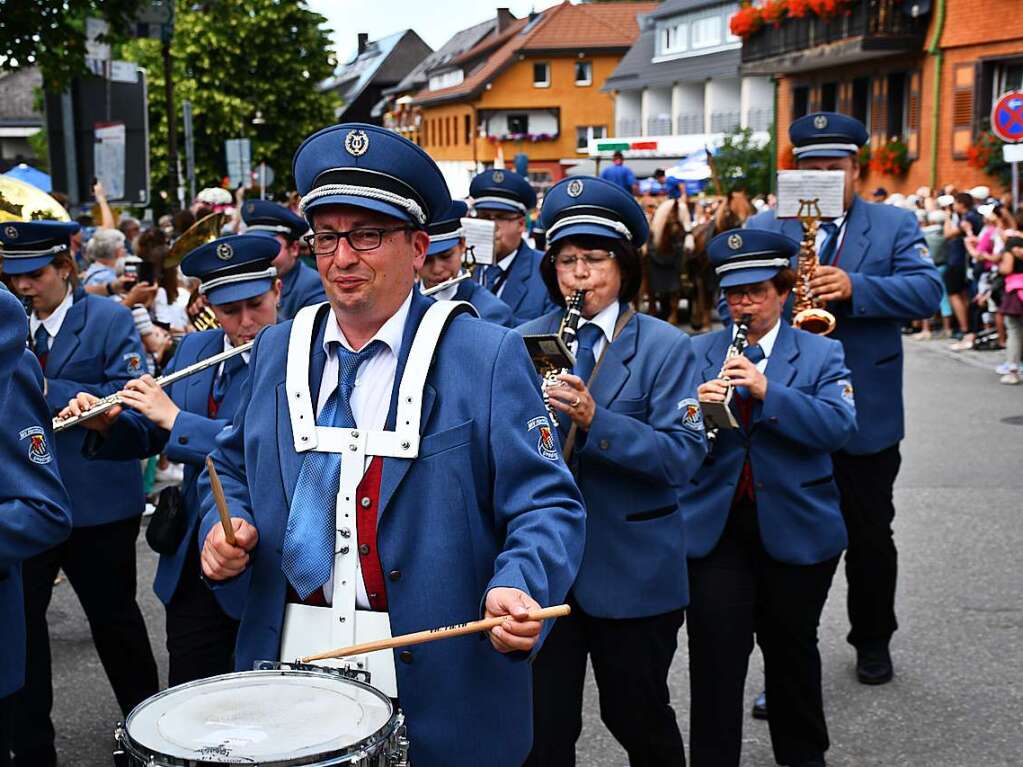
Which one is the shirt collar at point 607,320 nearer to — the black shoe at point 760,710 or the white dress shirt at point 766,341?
the white dress shirt at point 766,341

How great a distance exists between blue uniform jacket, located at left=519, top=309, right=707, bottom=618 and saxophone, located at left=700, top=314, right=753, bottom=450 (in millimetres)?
360

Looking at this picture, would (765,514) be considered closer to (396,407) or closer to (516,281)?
(396,407)

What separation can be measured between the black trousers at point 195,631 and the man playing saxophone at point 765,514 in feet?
5.36

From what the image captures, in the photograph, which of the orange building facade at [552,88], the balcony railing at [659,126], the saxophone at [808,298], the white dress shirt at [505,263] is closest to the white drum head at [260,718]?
the saxophone at [808,298]

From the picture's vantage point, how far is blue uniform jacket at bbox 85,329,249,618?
493 centimetres

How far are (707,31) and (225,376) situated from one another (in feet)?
204

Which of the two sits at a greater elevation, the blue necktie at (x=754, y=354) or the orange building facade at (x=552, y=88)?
the orange building facade at (x=552, y=88)

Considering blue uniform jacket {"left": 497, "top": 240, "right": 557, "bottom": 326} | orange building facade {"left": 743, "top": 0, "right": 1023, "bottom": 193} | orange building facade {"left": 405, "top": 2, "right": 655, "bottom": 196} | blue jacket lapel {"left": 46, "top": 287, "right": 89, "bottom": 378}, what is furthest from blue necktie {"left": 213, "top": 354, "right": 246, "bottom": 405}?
orange building facade {"left": 405, "top": 2, "right": 655, "bottom": 196}

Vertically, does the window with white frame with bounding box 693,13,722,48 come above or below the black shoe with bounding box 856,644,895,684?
above

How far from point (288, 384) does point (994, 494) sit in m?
8.18

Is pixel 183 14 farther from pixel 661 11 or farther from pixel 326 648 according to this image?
pixel 326 648

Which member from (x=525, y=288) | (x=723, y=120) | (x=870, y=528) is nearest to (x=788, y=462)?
(x=870, y=528)

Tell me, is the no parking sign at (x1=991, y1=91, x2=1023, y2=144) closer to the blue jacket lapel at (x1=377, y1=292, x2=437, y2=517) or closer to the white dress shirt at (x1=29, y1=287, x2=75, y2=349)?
the white dress shirt at (x1=29, y1=287, x2=75, y2=349)

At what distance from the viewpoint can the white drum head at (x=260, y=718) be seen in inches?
102
